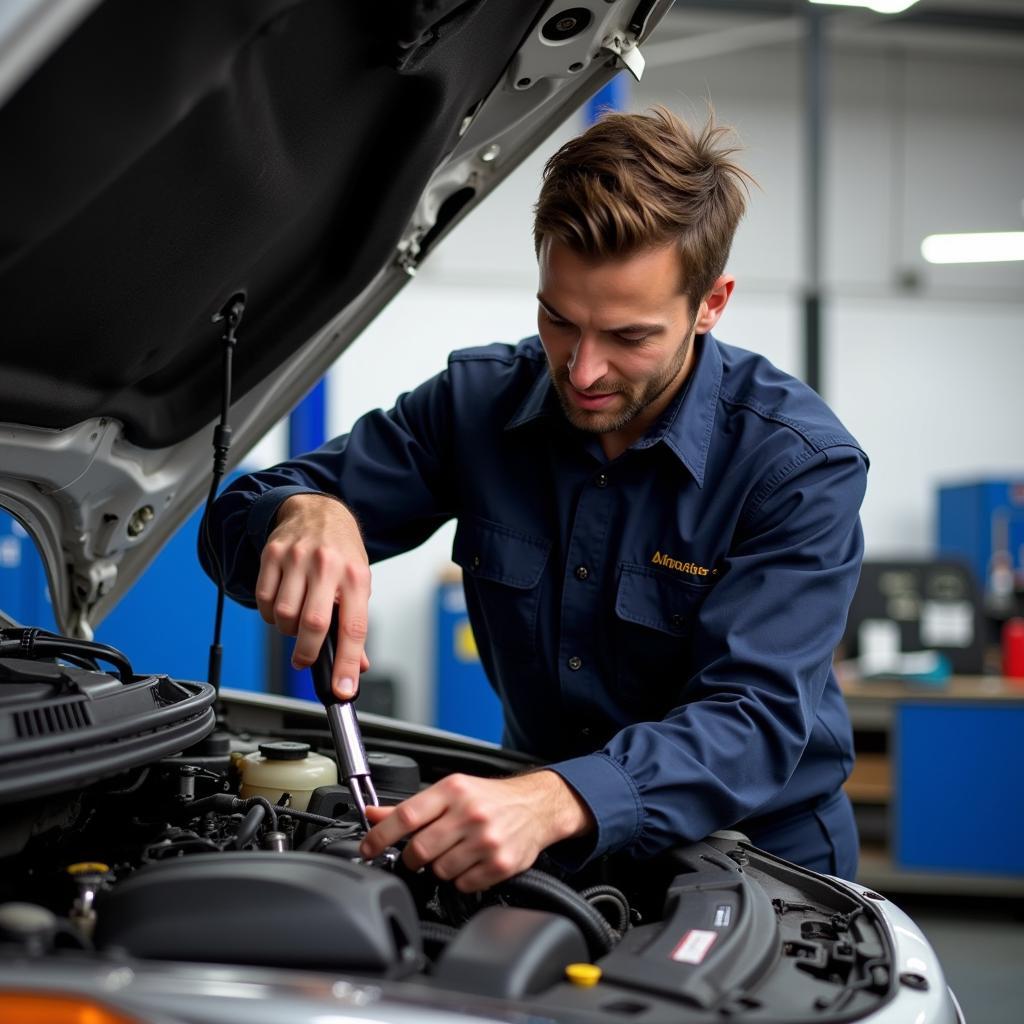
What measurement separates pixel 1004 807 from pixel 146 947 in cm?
362

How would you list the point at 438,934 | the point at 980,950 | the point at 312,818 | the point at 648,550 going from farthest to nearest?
1. the point at 980,950
2. the point at 648,550
3. the point at 312,818
4. the point at 438,934

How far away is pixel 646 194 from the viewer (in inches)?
52.2

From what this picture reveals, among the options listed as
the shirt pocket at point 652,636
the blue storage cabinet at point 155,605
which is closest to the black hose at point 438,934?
the shirt pocket at point 652,636

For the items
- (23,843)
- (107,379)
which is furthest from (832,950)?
(107,379)

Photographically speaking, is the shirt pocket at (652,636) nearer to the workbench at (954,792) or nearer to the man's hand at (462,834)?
the man's hand at (462,834)

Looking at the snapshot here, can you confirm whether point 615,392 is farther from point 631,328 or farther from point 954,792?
point 954,792

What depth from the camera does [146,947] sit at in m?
0.75

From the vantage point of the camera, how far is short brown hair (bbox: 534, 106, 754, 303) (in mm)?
1288

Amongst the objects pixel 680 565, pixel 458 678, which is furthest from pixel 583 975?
pixel 458 678

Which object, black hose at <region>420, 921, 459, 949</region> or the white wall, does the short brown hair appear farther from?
the white wall

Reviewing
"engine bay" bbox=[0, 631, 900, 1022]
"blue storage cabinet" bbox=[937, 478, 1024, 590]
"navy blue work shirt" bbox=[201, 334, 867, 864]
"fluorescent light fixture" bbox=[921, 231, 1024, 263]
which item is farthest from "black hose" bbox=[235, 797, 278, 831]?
"fluorescent light fixture" bbox=[921, 231, 1024, 263]

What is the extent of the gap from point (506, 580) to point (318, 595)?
1.37 feet

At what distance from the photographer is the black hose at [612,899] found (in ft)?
3.32

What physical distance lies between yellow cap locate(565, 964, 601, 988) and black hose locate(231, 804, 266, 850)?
0.34 metres
